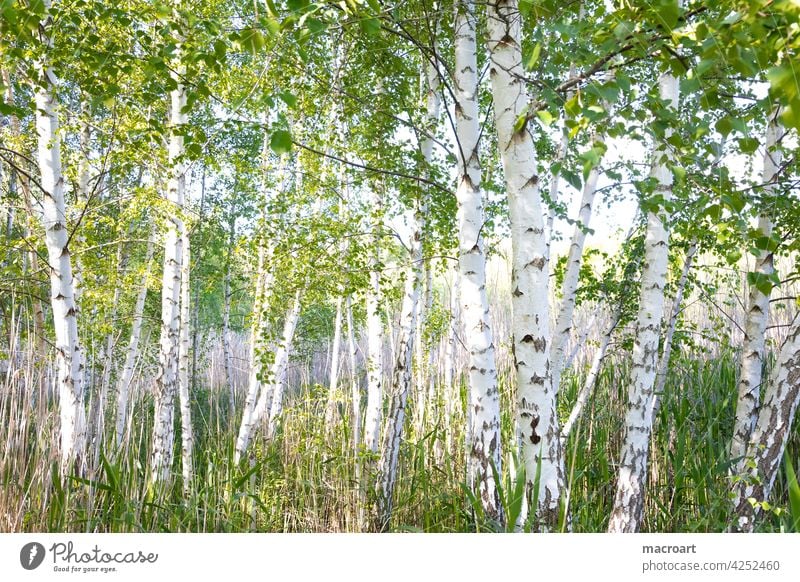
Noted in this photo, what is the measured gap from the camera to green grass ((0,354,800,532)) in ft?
8.10

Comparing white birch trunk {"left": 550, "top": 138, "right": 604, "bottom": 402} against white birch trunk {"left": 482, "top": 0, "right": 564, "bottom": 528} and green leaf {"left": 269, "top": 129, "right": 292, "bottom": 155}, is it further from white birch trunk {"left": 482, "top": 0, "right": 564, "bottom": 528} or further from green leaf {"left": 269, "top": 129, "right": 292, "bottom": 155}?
green leaf {"left": 269, "top": 129, "right": 292, "bottom": 155}

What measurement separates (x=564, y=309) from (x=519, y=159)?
6.33 ft

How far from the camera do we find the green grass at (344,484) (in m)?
2.47

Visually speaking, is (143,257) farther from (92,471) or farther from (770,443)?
(770,443)

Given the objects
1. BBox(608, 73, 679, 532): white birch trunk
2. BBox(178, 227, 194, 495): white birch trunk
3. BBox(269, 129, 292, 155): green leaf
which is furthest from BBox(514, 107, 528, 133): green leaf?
BBox(178, 227, 194, 495): white birch trunk

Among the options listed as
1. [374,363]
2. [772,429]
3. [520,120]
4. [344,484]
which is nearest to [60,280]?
[344,484]

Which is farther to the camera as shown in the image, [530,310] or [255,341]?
[255,341]

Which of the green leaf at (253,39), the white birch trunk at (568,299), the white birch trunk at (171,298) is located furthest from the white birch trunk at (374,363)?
the green leaf at (253,39)

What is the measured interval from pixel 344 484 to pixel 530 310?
1538 millimetres

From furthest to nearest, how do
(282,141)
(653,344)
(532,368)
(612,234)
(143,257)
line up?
(143,257)
(612,234)
(653,344)
(532,368)
(282,141)

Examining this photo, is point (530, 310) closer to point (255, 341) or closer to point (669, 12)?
point (669, 12)

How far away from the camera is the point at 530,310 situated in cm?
211
